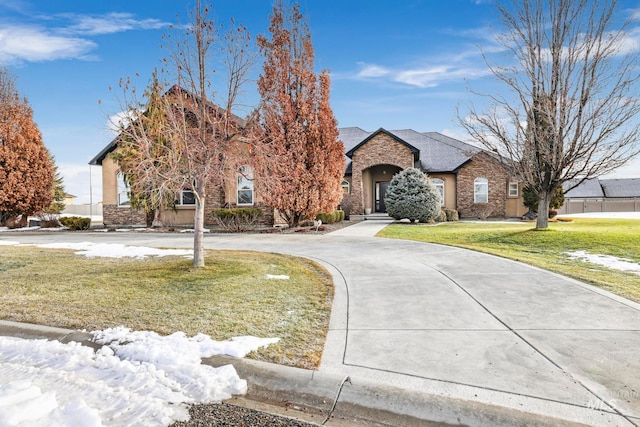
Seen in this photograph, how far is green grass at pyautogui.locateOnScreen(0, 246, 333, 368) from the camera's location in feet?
14.4

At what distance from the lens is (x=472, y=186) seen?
26172mm

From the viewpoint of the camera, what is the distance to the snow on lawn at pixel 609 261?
846 cm

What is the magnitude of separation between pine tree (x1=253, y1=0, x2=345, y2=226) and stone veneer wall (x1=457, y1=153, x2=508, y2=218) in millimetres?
11396

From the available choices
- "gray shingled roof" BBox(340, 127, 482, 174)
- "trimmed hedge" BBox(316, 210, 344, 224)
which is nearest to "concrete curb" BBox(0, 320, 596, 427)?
"trimmed hedge" BBox(316, 210, 344, 224)

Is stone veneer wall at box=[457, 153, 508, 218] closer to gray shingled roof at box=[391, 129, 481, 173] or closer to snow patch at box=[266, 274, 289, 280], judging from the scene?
gray shingled roof at box=[391, 129, 481, 173]

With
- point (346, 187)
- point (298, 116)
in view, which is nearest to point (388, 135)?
point (346, 187)

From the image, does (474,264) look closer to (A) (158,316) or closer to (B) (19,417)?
(A) (158,316)

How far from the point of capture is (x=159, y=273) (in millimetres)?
7305

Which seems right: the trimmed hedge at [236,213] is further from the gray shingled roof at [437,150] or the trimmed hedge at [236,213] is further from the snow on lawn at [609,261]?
the snow on lawn at [609,261]

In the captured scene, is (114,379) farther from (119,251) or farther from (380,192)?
(380,192)

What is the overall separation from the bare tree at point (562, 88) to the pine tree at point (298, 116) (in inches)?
284

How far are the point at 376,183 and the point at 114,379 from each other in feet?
87.1

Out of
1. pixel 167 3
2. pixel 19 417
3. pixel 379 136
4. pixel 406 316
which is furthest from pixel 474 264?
pixel 379 136

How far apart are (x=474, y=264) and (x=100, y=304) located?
6.91 metres
